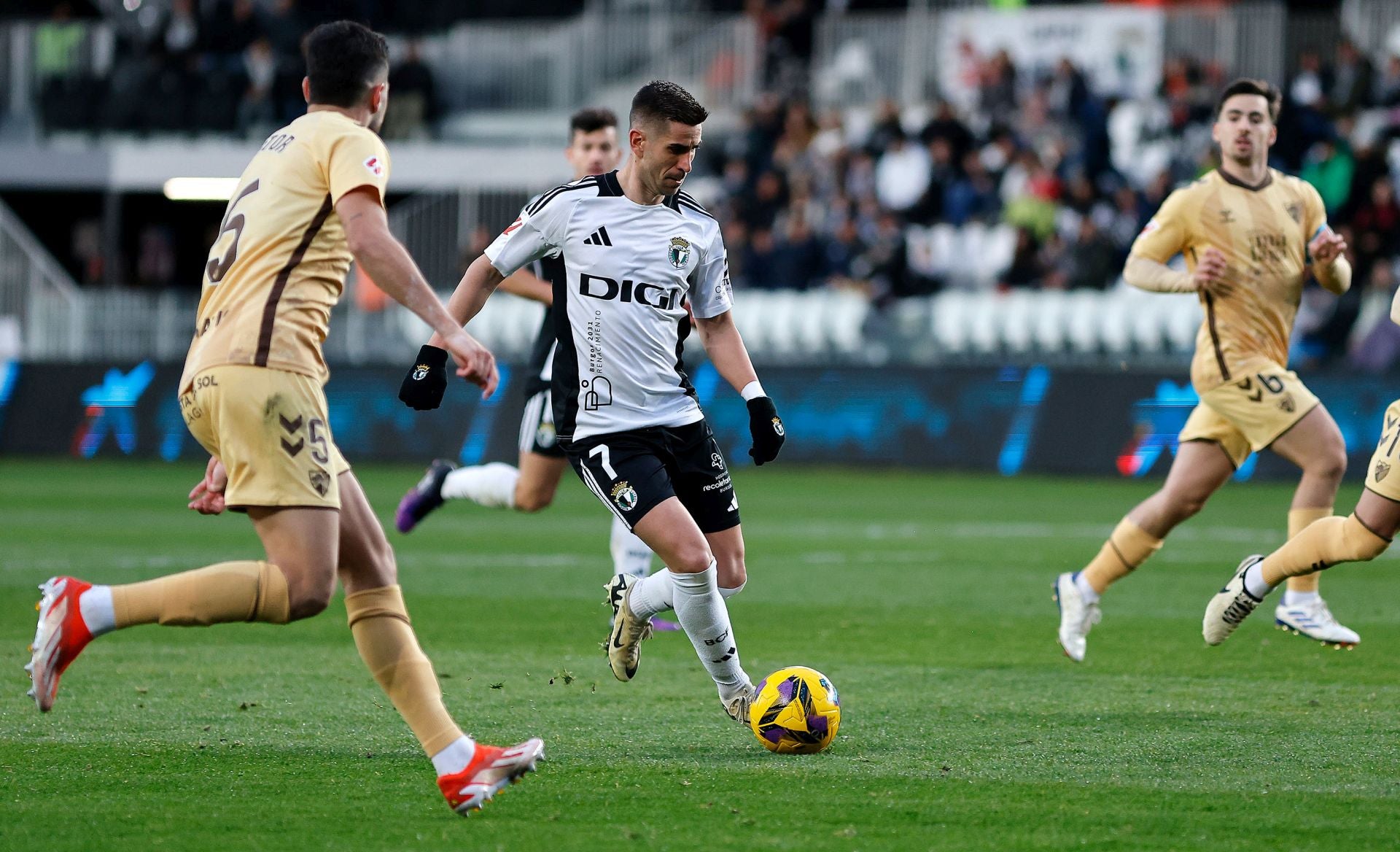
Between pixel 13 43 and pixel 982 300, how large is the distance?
1922cm

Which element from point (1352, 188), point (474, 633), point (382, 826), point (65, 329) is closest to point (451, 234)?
point (65, 329)

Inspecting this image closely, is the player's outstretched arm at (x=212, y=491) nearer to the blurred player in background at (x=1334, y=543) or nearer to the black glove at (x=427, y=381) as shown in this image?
the black glove at (x=427, y=381)

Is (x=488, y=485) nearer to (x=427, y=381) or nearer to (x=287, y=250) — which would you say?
(x=427, y=381)

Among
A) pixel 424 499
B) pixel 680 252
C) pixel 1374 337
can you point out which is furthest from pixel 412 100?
pixel 680 252

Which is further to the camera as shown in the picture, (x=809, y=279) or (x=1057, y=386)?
(x=809, y=279)

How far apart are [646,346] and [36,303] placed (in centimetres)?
2030

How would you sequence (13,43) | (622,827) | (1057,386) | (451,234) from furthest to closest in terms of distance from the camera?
(13,43), (451,234), (1057,386), (622,827)

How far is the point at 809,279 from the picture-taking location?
73.2 ft

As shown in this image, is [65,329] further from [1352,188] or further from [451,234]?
[1352,188]

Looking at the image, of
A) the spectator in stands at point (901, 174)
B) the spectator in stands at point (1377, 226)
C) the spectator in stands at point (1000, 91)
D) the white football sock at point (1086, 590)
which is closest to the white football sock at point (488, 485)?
the white football sock at point (1086, 590)

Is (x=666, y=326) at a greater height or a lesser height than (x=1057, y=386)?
greater

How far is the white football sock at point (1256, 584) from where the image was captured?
735 centimetres

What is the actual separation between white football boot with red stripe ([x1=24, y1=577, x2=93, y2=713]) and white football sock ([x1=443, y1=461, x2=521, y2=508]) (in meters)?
5.00

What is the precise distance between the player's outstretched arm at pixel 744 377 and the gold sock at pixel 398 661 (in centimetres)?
156
